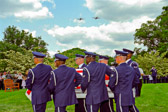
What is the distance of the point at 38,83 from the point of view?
488 cm

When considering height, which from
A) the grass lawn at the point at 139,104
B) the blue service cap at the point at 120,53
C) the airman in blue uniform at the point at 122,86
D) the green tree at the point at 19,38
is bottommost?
the grass lawn at the point at 139,104

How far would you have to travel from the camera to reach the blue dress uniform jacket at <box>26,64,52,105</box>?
4.83 meters

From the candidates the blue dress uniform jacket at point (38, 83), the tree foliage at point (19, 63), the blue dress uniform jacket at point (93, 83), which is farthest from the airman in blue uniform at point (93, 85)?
the tree foliage at point (19, 63)

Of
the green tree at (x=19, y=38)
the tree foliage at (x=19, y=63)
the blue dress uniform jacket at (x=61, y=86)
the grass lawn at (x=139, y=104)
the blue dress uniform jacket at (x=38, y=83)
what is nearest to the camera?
→ the blue dress uniform jacket at (x=61, y=86)

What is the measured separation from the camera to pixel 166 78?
3048 cm

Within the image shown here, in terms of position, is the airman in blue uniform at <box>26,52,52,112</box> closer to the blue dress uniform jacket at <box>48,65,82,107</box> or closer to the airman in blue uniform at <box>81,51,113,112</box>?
the blue dress uniform jacket at <box>48,65,82,107</box>

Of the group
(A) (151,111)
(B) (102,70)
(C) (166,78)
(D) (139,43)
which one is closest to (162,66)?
(C) (166,78)

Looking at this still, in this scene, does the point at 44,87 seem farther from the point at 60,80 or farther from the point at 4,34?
the point at 4,34

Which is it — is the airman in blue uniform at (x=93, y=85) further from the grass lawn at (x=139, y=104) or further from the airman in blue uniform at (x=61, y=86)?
the grass lawn at (x=139, y=104)

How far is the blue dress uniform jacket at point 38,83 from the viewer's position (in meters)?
4.83

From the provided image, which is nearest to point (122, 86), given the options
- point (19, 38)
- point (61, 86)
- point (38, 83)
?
point (61, 86)

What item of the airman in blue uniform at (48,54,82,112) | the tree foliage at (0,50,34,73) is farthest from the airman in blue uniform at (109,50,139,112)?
the tree foliage at (0,50,34,73)

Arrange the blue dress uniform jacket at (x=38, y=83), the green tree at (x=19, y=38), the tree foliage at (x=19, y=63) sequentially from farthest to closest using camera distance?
the green tree at (x=19, y=38) < the tree foliage at (x=19, y=63) < the blue dress uniform jacket at (x=38, y=83)

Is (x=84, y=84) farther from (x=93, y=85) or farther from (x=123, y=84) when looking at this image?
(x=123, y=84)
